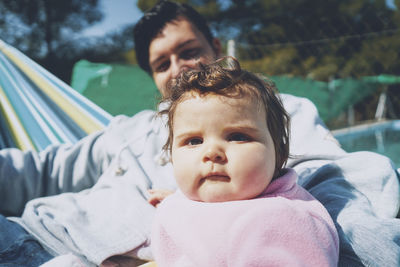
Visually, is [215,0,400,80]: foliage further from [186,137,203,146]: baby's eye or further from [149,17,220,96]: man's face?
[186,137,203,146]: baby's eye

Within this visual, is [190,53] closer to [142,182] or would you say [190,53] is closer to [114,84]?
[142,182]

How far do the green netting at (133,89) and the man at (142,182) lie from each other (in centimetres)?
18

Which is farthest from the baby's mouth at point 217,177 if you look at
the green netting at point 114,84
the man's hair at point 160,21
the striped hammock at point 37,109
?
the green netting at point 114,84

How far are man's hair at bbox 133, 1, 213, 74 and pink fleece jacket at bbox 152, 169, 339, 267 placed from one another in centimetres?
79

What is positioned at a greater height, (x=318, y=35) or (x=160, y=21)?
(x=160, y=21)

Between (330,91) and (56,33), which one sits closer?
(330,91)

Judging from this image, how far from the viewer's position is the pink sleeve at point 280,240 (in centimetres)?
48

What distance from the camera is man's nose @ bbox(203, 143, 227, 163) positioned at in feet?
1.83

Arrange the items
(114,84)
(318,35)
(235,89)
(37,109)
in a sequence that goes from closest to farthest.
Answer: (235,89), (37,109), (114,84), (318,35)

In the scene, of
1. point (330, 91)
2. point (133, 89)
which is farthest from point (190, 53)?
point (330, 91)

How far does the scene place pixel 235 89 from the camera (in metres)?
0.59

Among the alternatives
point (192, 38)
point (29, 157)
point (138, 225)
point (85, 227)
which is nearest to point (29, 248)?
point (85, 227)

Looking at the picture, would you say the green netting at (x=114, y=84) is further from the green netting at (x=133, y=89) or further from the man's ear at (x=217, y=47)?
the man's ear at (x=217, y=47)

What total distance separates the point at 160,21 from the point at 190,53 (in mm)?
161
